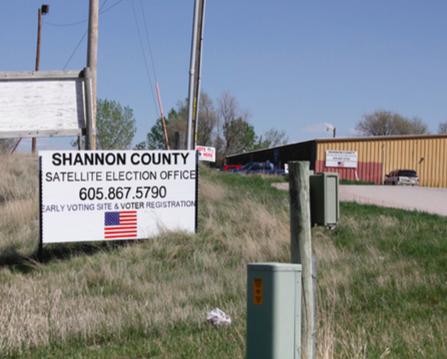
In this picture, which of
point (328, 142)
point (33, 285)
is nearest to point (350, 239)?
point (33, 285)

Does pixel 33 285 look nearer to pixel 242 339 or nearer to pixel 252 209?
pixel 242 339

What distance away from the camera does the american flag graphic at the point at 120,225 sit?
13.6 m

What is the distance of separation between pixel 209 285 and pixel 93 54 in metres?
6.59

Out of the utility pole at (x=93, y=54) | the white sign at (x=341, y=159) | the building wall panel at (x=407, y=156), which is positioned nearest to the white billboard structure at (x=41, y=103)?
the utility pole at (x=93, y=54)

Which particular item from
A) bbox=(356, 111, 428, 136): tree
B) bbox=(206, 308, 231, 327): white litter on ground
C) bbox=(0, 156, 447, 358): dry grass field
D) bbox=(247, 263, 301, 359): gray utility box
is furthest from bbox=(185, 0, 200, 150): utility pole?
bbox=(356, 111, 428, 136): tree

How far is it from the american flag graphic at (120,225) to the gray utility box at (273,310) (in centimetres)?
Result: 914

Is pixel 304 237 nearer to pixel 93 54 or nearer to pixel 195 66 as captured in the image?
pixel 93 54

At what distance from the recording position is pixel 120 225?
1373 centimetres

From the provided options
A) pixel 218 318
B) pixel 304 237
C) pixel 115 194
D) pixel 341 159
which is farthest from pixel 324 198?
pixel 341 159

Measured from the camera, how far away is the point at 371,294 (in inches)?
376

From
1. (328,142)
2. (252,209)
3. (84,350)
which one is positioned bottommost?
(84,350)

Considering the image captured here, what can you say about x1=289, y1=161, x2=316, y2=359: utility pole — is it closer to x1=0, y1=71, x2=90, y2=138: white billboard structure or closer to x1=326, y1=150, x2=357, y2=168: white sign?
Answer: x1=0, y1=71, x2=90, y2=138: white billboard structure

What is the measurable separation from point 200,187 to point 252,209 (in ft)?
11.4

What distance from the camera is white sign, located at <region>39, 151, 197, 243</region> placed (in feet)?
43.2
